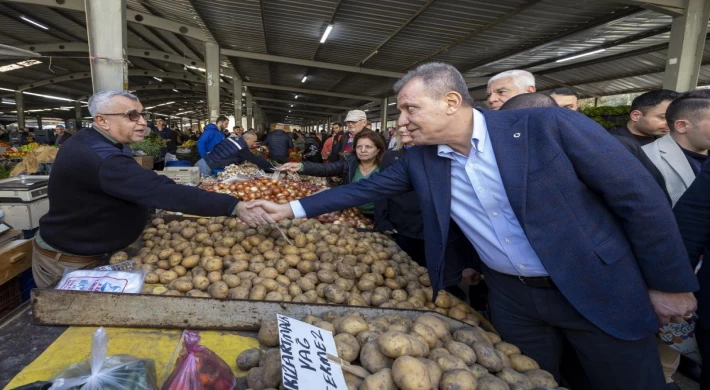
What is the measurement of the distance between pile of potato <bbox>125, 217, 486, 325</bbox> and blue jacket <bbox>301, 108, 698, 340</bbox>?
2.39 feet

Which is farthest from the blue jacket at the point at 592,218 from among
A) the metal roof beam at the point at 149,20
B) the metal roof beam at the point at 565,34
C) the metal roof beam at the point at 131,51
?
the metal roof beam at the point at 131,51

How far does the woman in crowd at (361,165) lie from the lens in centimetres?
417

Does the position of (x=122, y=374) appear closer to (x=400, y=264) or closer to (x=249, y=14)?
(x=400, y=264)

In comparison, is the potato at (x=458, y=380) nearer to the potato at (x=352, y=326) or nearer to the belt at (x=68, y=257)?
A: the potato at (x=352, y=326)

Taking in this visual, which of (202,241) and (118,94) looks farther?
(202,241)

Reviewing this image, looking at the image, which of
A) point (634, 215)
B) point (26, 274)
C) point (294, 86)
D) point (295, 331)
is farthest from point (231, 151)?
point (294, 86)

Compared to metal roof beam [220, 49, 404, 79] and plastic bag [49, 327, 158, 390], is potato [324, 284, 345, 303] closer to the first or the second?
plastic bag [49, 327, 158, 390]

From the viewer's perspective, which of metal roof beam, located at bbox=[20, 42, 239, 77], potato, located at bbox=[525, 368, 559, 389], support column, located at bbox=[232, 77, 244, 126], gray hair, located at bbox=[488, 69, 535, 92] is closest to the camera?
potato, located at bbox=[525, 368, 559, 389]

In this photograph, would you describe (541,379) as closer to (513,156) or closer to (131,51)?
(513,156)

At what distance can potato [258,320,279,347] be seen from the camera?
5.96ft

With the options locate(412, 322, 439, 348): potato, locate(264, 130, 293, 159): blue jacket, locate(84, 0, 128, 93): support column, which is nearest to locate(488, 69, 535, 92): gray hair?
locate(412, 322, 439, 348): potato

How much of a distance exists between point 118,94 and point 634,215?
3.03 m

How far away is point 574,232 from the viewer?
1.63 m

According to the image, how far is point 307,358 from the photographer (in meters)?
1.43
